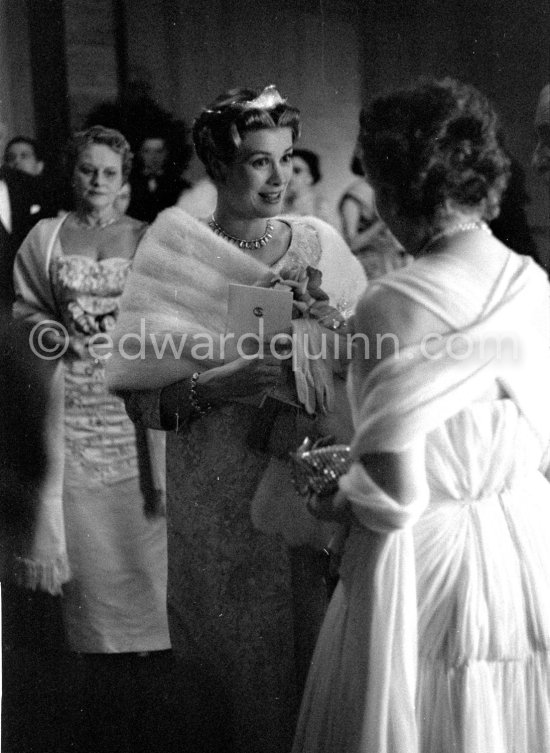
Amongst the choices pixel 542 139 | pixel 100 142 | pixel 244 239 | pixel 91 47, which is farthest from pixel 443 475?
pixel 91 47

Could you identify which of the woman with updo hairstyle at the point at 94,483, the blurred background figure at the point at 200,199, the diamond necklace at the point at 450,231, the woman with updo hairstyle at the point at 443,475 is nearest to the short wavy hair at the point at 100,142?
the woman with updo hairstyle at the point at 94,483

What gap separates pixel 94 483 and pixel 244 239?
49 centimetres

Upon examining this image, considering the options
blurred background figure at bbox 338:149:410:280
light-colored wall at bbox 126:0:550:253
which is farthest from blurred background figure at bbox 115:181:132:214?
blurred background figure at bbox 338:149:410:280

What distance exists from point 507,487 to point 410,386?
24 centimetres

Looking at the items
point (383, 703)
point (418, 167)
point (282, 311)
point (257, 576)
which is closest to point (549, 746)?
point (383, 703)

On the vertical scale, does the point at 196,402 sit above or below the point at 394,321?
below

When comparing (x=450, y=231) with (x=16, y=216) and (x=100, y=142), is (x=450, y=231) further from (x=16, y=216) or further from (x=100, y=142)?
(x=16, y=216)

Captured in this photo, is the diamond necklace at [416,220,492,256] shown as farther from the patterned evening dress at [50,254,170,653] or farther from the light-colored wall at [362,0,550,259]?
the patterned evening dress at [50,254,170,653]

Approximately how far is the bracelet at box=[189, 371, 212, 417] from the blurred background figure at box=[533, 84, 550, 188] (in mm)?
710

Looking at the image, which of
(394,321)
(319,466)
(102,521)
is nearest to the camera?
(394,321)

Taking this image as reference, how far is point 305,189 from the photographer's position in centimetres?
152

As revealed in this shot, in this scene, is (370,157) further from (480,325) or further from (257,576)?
(257,576)

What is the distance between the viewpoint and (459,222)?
4.67ft

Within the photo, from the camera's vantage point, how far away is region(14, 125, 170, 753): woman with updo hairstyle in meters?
1.54
